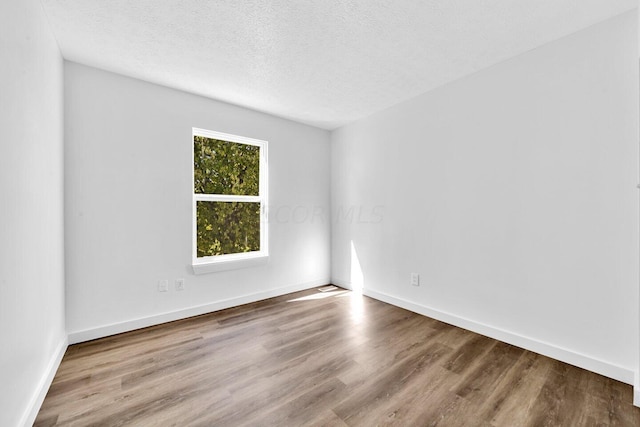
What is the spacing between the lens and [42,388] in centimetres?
160

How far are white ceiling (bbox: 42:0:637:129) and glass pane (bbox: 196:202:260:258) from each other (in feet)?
4.37

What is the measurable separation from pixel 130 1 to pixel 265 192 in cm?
223

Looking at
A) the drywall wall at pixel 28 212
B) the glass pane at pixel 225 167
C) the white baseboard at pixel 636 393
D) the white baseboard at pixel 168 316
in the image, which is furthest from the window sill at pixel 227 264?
the white baseboard at pixel 636 393

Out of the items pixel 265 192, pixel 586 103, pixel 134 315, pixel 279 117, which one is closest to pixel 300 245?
pixel 265 192

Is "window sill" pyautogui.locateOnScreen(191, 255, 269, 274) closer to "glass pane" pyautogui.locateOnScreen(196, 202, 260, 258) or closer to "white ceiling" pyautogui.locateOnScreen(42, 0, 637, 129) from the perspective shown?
"glass pane" pyautogui.locateOnScreen(196, 202, 260, 258)

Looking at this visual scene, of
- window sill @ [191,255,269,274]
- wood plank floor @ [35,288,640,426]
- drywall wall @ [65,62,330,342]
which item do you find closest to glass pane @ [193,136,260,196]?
drywall wall @ [65,62,330,342]

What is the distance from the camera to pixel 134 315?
259cm

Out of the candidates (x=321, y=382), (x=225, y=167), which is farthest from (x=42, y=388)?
(x=225, y=167)

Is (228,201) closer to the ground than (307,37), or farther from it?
closer to the ground

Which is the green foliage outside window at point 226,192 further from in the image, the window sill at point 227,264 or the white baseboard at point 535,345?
the white baseboard at point 535,345

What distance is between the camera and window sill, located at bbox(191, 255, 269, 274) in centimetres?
296

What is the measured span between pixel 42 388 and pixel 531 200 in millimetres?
3641

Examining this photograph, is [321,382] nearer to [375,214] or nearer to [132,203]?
[375,214]

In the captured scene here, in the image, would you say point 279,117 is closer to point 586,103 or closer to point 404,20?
point 404,20
